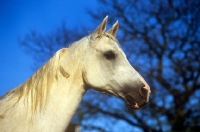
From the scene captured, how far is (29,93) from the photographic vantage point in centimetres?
233

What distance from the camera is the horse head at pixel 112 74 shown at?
93.7 inches

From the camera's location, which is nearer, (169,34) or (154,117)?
(154,117)

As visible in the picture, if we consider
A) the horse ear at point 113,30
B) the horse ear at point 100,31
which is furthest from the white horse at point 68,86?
the horse ear at point 113,30

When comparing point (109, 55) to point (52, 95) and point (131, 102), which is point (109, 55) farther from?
point (52, 95)

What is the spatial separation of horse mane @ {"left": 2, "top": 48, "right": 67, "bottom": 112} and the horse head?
26 cm

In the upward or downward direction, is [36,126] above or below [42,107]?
below

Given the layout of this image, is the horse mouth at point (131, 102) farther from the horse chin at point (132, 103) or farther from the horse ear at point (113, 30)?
the horse ear at point (113, 30)

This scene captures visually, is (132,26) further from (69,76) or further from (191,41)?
(69,76)

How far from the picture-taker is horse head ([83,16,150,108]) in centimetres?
238

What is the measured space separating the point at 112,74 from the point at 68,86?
1.27 feet

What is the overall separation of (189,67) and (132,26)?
3.52m

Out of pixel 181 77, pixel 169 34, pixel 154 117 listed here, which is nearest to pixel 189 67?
pixel 181 77

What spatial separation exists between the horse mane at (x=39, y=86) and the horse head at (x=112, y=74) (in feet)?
0.87

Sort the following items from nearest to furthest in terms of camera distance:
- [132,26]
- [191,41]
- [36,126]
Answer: [36,126] → [191,41] → [132,26]
